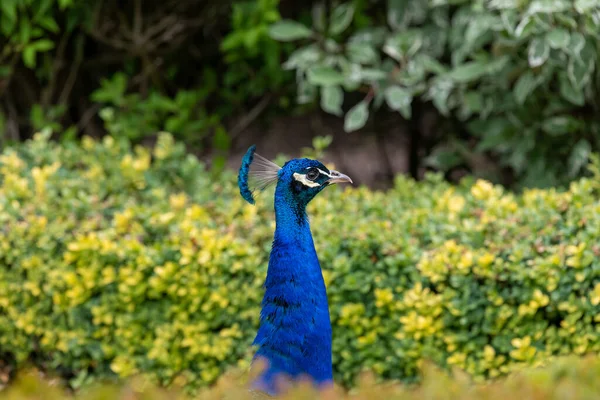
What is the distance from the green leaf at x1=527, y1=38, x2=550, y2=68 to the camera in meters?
4.48

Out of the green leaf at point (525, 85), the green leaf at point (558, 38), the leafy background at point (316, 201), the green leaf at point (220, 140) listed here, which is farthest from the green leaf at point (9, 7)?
the green leaf at point (558, 38)

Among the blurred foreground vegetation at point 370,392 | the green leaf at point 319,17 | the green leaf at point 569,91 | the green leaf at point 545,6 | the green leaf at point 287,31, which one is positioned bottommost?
the blurred foreground vegetation at point 370,392

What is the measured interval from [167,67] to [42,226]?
2473mm

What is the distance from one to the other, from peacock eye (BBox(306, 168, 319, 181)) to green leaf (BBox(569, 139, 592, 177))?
2.60 m

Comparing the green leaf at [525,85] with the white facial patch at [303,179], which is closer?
the white facial patch at [303,179]

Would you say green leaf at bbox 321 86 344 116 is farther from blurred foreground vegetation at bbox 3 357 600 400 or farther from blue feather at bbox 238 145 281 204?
blurred foreground vegetation at bbox 3 357 600 400

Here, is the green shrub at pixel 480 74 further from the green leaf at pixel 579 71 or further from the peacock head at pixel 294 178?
the peacock head at pixel 294 178

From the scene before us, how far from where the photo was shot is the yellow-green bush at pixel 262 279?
141 inches

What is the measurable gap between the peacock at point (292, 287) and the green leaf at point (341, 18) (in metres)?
2.77

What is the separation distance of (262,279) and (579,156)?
81.3 inches

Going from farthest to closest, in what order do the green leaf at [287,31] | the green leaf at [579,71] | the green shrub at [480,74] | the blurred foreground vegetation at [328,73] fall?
the green leaf at [287,31] < the blurred foreground vegetation at [328,73] < the green shrub at [480,74] < the green leaf at [579,71]

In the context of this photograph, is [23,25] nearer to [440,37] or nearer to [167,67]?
[167,67]

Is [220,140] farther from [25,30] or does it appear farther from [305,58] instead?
[25,30]

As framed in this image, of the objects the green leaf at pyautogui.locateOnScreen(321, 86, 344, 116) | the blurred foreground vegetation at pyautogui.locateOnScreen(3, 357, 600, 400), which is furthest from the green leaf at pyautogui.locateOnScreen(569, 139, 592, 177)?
the blurred foreground vegetation at pyautogui.locateOnScreen(3, 357, 600, 400)
